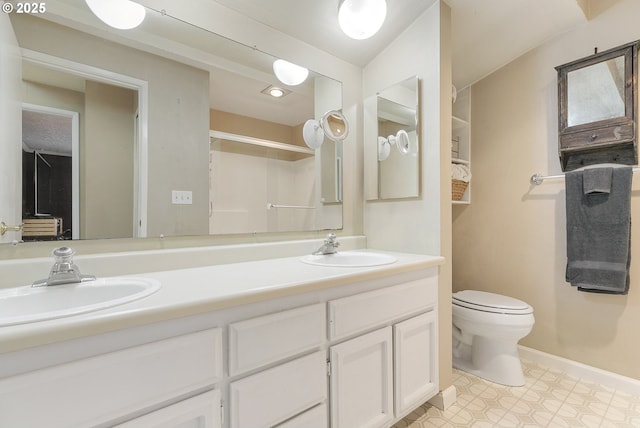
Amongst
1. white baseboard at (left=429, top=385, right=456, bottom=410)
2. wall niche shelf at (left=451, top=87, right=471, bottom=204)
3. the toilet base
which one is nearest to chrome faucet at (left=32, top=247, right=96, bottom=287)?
white baseboard at (left=429, top=385, right=456, bottom=410)

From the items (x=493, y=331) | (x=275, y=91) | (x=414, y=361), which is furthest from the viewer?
(x=493, y=331)

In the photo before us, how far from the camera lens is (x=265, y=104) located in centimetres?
158

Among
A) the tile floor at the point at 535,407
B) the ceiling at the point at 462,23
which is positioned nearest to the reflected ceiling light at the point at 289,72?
the ceiling at the point at 462,23

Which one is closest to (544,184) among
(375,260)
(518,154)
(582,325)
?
(518,154)

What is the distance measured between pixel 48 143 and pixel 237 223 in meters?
0.76

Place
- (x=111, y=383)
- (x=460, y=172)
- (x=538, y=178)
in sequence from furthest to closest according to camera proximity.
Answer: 1. (x=460, y=172)
2. (x=538, y=178)
3. (x=111, y=383)

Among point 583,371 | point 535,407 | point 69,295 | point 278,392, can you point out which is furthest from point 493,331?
point 69,295

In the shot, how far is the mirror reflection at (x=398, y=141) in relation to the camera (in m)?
1.63

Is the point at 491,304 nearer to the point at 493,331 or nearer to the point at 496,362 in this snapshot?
the point at 493,331

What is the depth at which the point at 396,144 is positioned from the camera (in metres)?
1.74

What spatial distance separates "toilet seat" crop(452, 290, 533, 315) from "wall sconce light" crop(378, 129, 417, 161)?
1.02 meters

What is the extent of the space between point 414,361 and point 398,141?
1174mm

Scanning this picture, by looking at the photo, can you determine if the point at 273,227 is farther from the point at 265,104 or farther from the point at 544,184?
the point at 544,184

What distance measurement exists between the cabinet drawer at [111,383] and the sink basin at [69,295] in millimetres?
138
